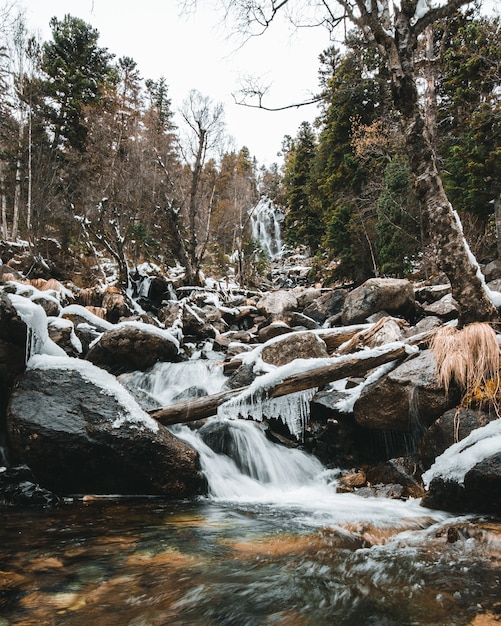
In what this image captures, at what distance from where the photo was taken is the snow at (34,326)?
4.93 m

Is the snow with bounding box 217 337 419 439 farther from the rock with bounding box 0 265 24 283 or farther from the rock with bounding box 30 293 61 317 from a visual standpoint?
the rock with bounding box 0 265 24 283

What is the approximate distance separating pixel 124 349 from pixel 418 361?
6.64 m

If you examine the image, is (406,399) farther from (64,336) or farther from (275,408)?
(64,336)

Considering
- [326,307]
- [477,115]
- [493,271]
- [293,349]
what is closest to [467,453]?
[293,349]

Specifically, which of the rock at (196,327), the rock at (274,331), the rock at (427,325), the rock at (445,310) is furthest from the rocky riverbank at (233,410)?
the rock at (196,327)

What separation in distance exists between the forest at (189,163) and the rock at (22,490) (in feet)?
42.9

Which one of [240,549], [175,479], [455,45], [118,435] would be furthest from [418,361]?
[455,45]

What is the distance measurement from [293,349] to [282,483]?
2.45m

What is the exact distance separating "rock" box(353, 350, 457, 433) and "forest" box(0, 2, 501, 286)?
9.75 metres

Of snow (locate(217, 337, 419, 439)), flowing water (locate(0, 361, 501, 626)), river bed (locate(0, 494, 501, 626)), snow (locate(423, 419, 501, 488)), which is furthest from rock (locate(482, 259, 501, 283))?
river bed (locate(0, 494, 501, 626))

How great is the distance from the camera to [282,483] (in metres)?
5.22

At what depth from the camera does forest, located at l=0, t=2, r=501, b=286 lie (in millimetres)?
13039

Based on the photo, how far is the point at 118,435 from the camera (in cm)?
422

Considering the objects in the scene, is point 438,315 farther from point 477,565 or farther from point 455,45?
point 455,45
